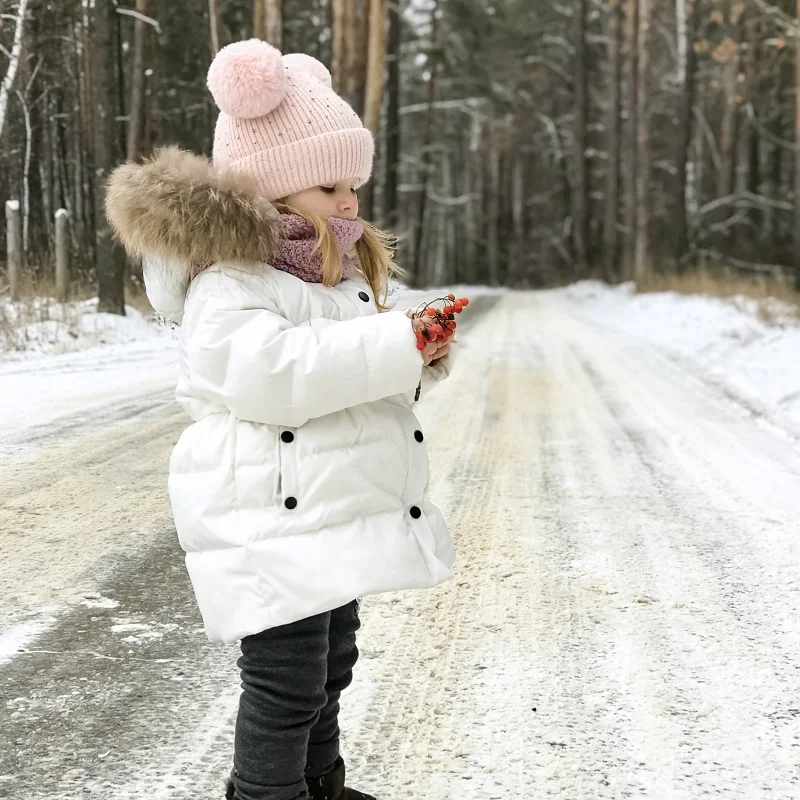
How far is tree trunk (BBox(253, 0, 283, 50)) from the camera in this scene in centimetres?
1512

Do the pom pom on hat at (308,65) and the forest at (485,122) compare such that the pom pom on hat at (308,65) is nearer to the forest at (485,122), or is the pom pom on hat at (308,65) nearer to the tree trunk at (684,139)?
the forest at (485,122)

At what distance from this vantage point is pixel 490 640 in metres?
2.95

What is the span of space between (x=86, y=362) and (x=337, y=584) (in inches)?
258

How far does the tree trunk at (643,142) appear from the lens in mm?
22844

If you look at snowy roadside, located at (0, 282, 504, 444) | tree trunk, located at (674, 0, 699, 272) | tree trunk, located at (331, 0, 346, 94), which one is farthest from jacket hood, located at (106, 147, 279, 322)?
tree trunk, located at (674, 0, 699, 272)

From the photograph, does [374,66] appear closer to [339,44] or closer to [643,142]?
[339,44]

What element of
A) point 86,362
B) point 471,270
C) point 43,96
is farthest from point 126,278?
point 471,270

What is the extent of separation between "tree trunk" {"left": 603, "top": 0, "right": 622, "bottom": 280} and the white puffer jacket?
27.0 meters

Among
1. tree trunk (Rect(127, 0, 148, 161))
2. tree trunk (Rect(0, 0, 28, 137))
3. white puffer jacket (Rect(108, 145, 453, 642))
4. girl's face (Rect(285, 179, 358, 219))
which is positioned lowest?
white puffer jacket (Rect(108, 145, 453, 642))

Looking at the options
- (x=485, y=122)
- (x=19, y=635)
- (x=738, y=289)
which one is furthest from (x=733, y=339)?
(x=485, y=122)

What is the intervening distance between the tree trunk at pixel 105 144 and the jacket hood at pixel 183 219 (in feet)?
19.7

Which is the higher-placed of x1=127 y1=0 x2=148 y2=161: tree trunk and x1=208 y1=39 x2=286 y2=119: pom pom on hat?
x1=127 y1=0 x2=148 y2=161: tree trunk

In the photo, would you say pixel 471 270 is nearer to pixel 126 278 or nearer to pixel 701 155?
pixel 701 155

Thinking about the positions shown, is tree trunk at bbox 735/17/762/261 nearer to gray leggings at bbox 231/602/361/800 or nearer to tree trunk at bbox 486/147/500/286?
tree trunk at bbox 486/147/500/286
